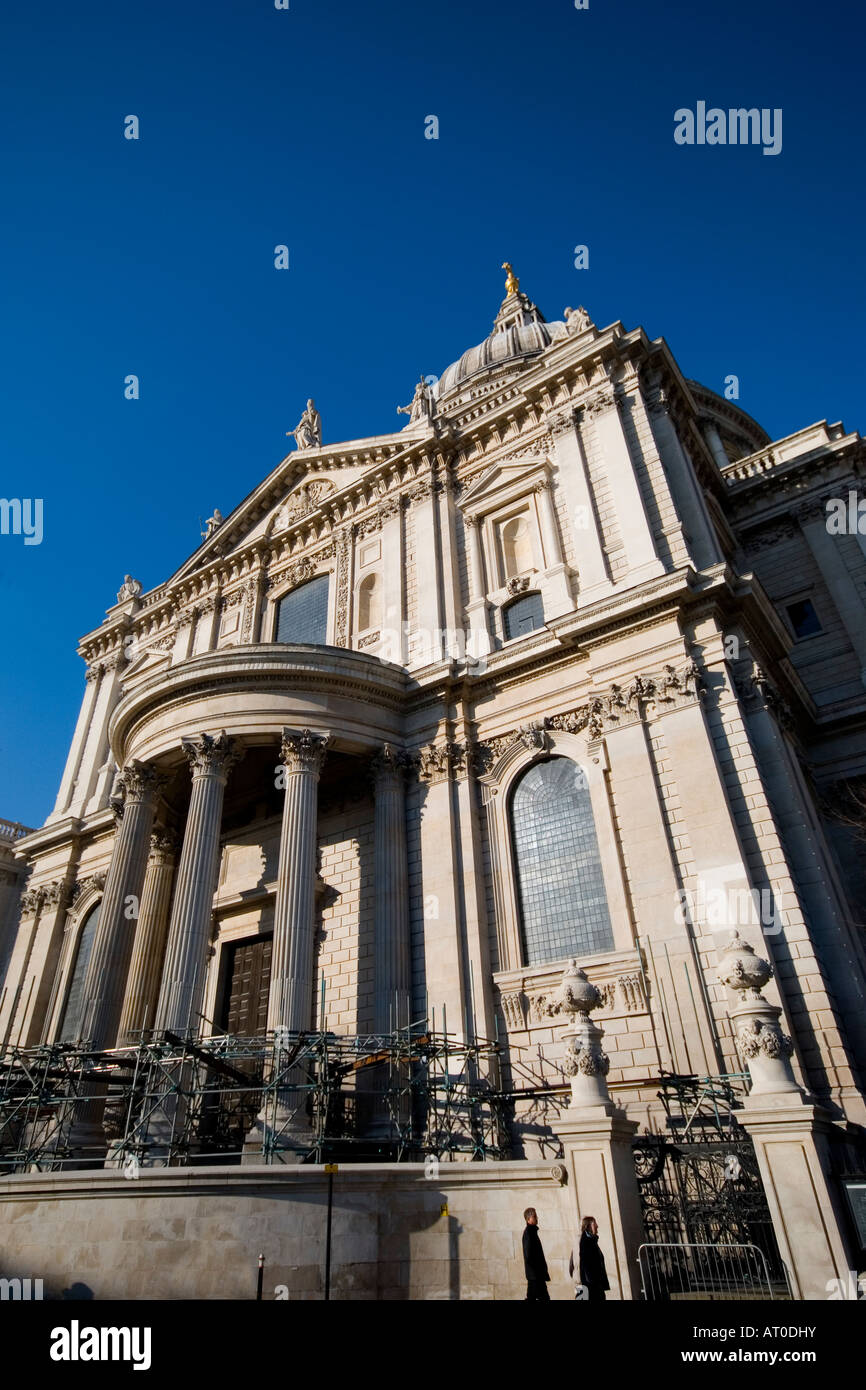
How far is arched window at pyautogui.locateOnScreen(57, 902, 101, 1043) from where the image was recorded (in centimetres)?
2923

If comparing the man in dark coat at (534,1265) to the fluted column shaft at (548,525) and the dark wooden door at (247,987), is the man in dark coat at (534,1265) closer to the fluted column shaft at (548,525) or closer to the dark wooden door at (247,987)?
the dark wooden door at (247,987)

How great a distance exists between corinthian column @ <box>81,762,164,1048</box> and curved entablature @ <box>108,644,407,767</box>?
1141 mm

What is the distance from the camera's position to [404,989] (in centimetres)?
2073

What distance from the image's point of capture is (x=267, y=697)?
23297 mm

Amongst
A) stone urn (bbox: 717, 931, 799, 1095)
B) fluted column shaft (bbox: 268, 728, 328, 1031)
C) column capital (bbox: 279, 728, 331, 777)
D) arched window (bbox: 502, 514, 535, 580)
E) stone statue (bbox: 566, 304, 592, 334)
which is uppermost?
stone statue (bbox: 566, 304, 592, 334)

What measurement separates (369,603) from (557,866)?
13370 mm

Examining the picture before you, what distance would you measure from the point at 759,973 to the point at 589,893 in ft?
27.4

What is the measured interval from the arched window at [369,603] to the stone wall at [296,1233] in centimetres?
1943

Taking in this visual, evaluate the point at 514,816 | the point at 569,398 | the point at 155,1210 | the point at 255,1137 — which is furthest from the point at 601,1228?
the point at 569,398

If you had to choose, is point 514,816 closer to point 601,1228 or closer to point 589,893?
point 589,893

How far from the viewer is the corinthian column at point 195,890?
62.0 feet

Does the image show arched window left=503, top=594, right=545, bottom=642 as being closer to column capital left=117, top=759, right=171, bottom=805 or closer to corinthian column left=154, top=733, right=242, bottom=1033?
corinthian column left=154, top=733, right=242, bottom=1033

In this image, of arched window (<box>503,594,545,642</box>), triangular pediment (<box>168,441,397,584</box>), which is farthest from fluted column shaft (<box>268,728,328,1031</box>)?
triangular pediment (<box>168,441,397,584</box>)
